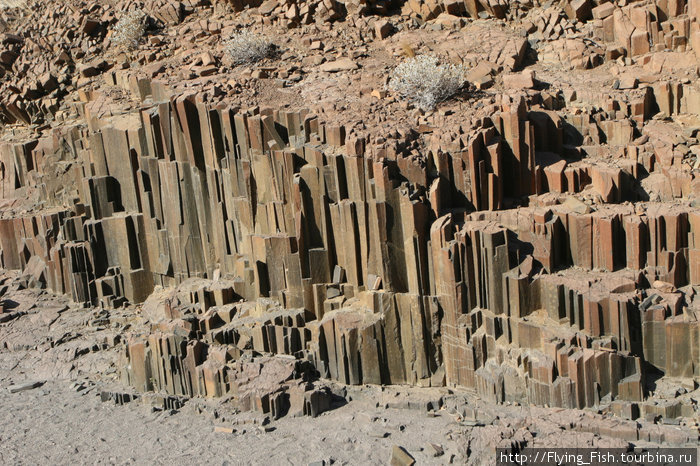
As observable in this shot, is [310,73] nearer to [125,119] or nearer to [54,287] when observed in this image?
[125,119]

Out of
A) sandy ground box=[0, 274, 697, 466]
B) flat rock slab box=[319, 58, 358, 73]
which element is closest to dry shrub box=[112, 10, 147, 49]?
flat rock slab box=[319, 58, 358, 73]

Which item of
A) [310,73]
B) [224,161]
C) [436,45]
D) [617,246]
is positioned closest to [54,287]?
[224,161]

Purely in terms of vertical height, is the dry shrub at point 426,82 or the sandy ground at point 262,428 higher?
the dry shrub at point 426,82

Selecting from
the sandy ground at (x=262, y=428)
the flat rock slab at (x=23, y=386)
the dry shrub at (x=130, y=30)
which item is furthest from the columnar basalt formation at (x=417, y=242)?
the dry shrub at (x=130, y=30)

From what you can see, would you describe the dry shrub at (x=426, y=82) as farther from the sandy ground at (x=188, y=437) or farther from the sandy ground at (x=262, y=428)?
the sandy ground at (x=188, y=437)

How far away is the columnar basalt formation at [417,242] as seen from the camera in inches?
730

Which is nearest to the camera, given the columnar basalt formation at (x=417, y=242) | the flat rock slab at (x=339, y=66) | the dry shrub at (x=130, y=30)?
the columnar basalt formation at (x=417, y=242)

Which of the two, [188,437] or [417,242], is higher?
[417,242]

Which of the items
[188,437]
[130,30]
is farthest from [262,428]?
[130,30]

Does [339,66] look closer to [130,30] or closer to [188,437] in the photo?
[130,30]

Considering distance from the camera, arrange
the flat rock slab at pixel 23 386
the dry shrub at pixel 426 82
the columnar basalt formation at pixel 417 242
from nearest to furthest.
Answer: the columnar basalt formation at pixel 417 242
the flat rock slab at pixel 23 386
the dry shrub at pixel 426 82

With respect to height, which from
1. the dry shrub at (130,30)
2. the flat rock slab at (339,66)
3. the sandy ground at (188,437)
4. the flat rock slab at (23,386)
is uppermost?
the dry shrub at (130,30)

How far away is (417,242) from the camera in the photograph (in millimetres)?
19531

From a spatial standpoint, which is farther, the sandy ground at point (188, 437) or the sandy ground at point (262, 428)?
the sandy ground at point (188, 437)
